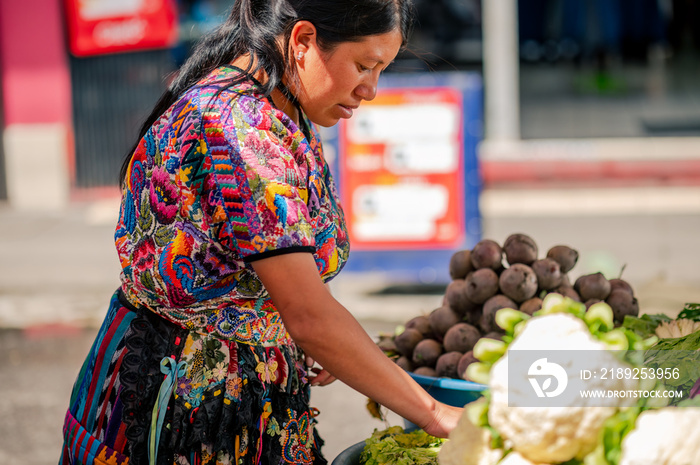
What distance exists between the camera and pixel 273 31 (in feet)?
5.89

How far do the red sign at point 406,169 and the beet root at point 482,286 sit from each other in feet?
11.9

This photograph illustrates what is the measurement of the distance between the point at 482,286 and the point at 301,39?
94 centimetres

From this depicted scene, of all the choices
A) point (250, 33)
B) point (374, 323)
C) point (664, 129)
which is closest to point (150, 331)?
point (250, 33)

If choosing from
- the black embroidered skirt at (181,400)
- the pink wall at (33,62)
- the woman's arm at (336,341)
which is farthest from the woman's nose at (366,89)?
the pink wall at (33,62)

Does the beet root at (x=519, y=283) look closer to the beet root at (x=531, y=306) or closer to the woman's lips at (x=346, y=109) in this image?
the beet root at (x=531, y=306)

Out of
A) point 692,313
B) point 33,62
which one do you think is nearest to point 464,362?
point 692,313

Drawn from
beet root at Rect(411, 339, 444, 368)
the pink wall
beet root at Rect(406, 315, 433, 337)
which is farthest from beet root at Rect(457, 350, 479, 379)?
the pink wall

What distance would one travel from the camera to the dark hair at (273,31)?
5.67 ft

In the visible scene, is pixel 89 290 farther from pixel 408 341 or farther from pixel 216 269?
pixel 216 269

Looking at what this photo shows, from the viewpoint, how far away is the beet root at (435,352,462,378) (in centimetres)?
224

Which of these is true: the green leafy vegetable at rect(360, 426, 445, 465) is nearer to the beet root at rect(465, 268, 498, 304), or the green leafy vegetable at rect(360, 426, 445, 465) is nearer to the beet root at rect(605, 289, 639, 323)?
the beet root at rect(465, 268, 498, 304)

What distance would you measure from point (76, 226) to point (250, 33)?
8245mm

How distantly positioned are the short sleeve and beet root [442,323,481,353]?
2.59 ft

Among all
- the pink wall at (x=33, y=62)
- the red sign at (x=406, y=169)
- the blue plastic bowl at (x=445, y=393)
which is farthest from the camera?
the pink wall at (x=33, y=62)
